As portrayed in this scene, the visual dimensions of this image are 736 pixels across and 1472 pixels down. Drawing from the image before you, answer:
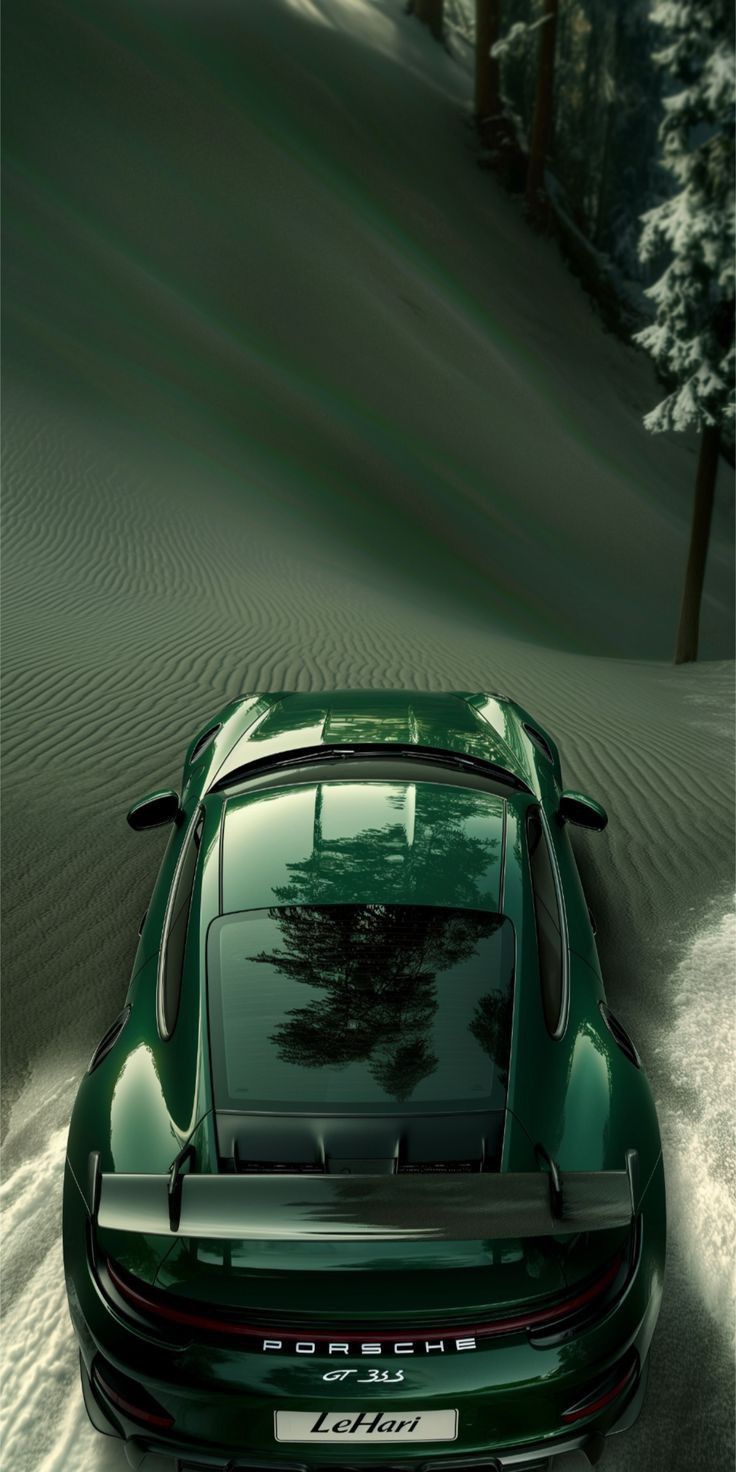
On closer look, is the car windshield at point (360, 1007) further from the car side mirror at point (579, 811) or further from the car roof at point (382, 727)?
the car side mirror at point (579, 811)

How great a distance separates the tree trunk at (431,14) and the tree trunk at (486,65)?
1068 centimetres

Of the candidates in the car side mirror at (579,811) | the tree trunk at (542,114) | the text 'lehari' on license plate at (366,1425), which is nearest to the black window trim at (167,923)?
the text 'lehari' on license plate at (366,1425)

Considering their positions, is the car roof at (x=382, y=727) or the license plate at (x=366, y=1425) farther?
the car roof at (x=382, y=727)

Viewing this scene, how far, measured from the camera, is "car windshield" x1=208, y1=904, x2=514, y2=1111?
8.24 feet

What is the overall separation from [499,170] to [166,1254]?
156 feet

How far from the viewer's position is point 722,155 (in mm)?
14461

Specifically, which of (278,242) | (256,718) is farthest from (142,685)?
(278,242)

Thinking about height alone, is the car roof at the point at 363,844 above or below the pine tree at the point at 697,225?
below

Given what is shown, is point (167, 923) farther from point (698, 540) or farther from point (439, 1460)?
point (698, 540)

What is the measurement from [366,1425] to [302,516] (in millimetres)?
17646

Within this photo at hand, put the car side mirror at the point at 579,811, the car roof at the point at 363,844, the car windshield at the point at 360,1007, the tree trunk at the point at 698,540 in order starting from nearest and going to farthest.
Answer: the car windshield at the point at 360,1007, the car roof at the point at 363,844, the car side mirror at the point at 579,811, the tree trunk at the point at 698,540

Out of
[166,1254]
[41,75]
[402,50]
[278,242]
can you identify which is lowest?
[166,1254]

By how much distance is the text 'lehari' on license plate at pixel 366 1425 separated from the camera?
2205 millimetres

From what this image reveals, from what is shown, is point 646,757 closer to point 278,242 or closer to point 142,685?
point 142,685
